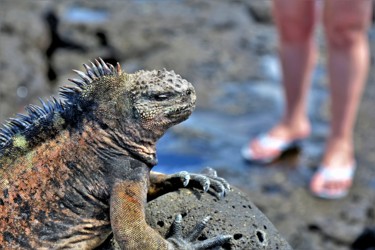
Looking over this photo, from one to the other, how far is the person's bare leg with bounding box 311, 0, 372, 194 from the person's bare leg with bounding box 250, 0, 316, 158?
34cm

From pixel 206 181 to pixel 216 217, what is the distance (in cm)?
15

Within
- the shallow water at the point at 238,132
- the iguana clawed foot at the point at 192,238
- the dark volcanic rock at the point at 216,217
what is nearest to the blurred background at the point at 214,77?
the shallow water at the point at 238,132

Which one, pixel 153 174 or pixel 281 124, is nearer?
pixel 153 174

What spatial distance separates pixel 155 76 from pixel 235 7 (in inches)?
276

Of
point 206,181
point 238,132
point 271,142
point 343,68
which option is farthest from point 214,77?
point 206,181

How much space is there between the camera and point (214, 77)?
8148mm

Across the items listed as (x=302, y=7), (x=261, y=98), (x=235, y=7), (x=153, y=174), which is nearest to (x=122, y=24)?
(x=235, y=7)

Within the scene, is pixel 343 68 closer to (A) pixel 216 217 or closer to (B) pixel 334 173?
(B) pixel 334 173

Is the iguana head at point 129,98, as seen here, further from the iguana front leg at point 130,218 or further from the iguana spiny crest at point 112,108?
the iguana front leg at point 130,218

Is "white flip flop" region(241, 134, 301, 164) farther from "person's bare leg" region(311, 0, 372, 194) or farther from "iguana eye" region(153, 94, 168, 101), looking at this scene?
"iguana eye" region(153, 94, 168, 101)

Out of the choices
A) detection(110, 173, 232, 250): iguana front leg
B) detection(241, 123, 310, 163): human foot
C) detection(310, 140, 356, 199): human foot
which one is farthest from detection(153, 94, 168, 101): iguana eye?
detection(241, 123, 310, 163): human foot

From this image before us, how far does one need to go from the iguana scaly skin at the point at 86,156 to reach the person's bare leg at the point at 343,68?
2911 mm

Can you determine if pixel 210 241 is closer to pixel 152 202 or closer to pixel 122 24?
pixel 152 202

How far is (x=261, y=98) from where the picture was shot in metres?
7.76
